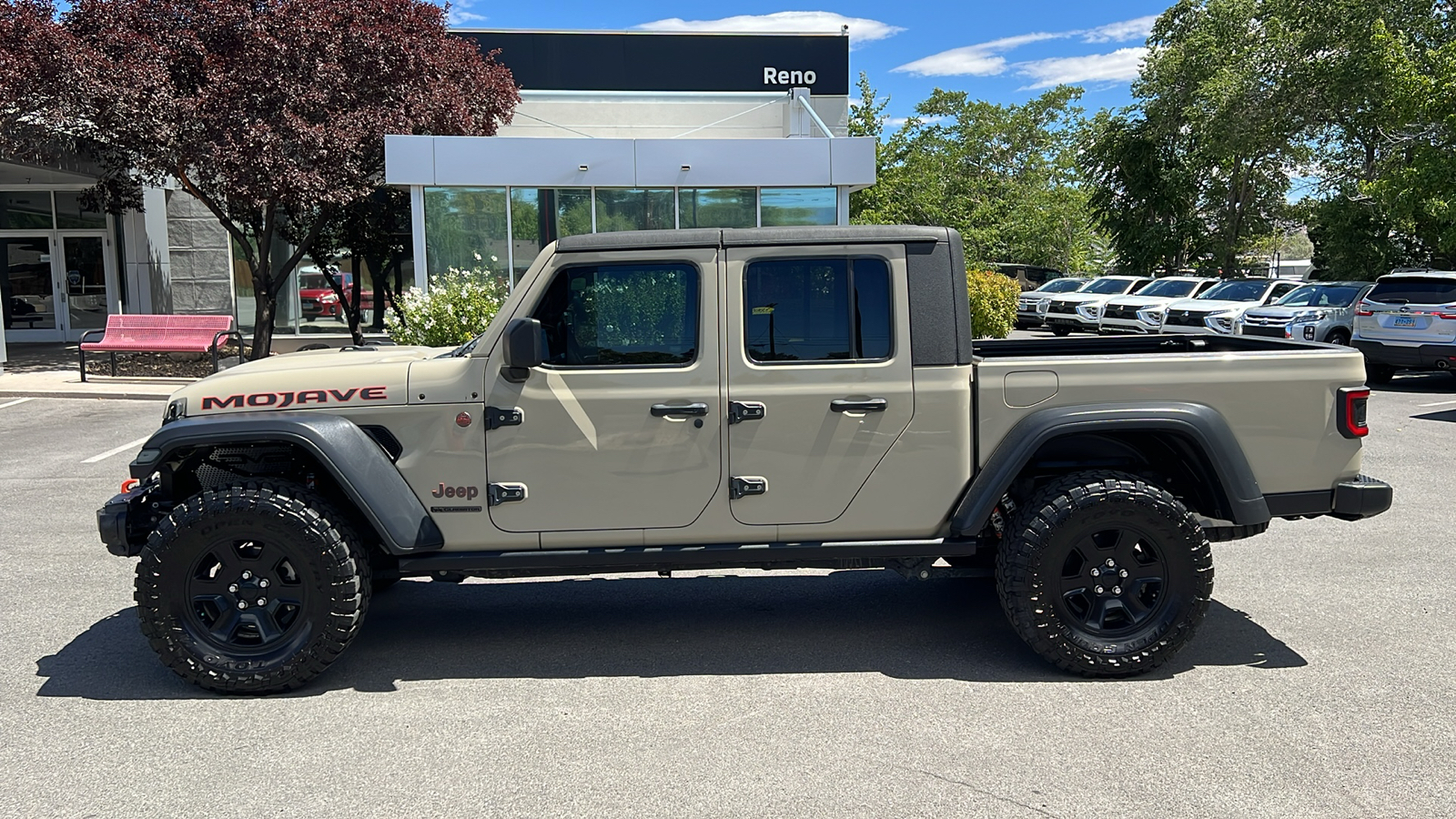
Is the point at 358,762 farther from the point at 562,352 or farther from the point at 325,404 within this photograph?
the point at 562,352

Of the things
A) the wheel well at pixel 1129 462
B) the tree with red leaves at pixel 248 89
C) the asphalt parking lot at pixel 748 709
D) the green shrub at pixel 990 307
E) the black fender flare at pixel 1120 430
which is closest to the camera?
the asphalt parking lot at pixel 748 709

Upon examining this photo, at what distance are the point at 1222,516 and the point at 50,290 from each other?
25504 millimetres

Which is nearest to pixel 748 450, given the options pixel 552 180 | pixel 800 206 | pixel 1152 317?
pixel 552 180

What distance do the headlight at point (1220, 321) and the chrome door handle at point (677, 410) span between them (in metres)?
17.7

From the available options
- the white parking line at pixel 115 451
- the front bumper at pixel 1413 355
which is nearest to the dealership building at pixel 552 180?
the white parking line at pixel 115 451

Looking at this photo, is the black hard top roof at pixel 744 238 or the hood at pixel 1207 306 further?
the hood at pixel 1207 306

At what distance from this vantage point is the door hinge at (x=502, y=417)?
15.6ft

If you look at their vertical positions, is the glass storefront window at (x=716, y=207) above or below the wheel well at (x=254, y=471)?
above

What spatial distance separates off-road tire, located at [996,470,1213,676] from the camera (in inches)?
186

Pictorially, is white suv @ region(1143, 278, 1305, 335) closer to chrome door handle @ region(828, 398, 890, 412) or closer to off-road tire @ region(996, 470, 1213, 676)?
off-road tire @ region(996, 470, 1213, 676)

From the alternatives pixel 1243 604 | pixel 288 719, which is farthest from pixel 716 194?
pixel 288 719

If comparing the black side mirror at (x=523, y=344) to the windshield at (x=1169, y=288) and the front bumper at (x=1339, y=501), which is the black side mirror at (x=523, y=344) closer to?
the front bumper at (x=1339, y=501)

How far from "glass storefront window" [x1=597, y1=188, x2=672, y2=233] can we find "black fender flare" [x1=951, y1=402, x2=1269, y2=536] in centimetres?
1356

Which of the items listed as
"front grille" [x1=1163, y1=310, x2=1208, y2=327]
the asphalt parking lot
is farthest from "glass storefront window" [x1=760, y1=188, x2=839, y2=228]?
the asphalt parking lot
